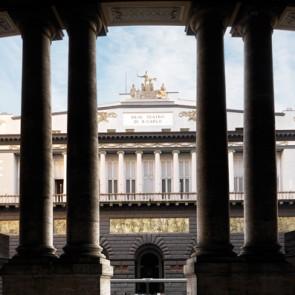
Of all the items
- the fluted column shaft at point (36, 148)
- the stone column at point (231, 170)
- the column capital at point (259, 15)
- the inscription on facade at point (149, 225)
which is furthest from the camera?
the stone column at point (231, 170)

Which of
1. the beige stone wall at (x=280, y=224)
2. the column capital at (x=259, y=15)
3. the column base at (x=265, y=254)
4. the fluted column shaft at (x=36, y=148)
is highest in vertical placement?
the column capital at (x=259, y=15)

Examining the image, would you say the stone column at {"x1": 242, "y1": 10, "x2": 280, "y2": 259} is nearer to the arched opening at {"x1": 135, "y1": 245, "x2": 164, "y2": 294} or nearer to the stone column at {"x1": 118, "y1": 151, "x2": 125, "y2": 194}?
the arched opening at {"x1": 135, "y1": 245, "x2": 164, "y2": 294}

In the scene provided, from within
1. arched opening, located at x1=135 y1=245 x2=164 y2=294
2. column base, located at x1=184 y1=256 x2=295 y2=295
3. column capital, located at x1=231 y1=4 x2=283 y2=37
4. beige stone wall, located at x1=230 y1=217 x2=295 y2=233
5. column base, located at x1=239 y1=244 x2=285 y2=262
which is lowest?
arched opening, located at x1=135 y1=245 x2=164 y2=294

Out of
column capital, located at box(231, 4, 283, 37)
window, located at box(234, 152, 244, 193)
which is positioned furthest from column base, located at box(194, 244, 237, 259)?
window, located at box(234, 152, 244, 193)

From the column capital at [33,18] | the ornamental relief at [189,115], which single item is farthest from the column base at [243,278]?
the ornamental relief at [189,115]

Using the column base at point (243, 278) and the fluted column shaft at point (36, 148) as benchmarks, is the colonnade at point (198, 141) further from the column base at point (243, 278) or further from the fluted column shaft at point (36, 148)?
the column base at point (243, 278)

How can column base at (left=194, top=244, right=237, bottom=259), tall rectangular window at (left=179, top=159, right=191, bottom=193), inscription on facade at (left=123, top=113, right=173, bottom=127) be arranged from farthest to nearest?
inscription on facade at (left=123, top=113, right=173, bottom=127) → tall rectangular window at (left=179, top=159, right=191, bottom=193) → column base at (left=194, top=244, right=237, bottom=259)

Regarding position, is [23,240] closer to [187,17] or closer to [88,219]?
[88,219]

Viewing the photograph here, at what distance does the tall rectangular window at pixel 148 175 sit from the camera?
331ft

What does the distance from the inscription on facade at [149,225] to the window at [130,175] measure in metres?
6.89

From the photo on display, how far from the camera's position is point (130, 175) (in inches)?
3984

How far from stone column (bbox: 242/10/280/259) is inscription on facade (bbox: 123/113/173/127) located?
67.8 m

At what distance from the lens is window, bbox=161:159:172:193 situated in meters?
101

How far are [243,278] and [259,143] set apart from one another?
6.85 meters
